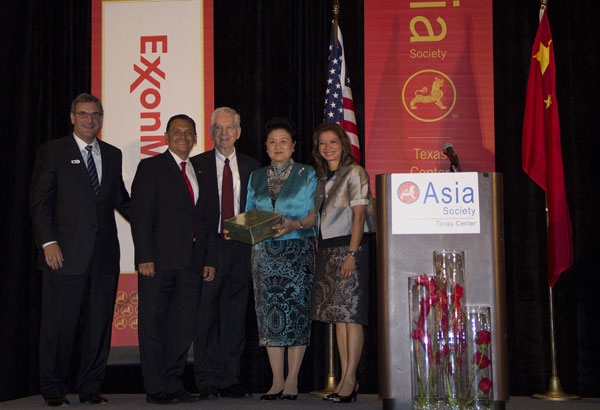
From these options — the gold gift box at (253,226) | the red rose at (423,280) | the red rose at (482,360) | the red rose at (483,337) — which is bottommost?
the red rose at (482,360)

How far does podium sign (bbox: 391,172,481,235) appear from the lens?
327cm

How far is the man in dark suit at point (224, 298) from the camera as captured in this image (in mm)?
4262

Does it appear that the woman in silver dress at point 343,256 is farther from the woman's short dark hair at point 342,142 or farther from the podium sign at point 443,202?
the podium sign at point 443,202

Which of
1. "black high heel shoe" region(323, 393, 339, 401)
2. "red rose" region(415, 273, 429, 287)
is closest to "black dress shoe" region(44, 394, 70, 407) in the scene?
"black high heel shoe" region(323, 393, 339, 401)

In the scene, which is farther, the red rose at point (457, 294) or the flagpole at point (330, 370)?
the flagpole at point (330, 370)

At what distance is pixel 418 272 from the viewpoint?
3.30m

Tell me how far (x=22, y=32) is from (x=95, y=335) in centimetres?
240

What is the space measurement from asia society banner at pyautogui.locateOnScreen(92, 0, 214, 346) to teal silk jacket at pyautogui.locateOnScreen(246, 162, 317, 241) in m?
0.98

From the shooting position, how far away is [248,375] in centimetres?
491

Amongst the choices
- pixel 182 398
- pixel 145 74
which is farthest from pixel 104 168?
pixel 182 398

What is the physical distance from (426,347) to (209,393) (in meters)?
1.69

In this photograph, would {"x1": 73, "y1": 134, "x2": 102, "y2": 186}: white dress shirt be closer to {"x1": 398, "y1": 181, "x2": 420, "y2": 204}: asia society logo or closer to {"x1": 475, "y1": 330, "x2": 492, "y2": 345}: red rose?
{"x1": 398, "y1": 181, "x2": 420, "y2": 204}: asia society logo

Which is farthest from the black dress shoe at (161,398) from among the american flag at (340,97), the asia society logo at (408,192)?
the american flag at (340,97)

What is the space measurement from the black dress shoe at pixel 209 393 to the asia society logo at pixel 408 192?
1.82m
